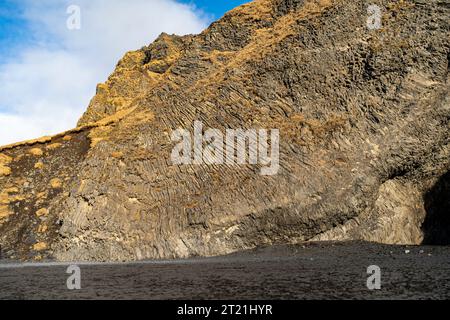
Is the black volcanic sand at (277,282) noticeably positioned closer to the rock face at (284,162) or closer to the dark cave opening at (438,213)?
the dark cave opening at (438,213)

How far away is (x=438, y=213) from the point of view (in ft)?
65.8

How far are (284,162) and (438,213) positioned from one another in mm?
8113

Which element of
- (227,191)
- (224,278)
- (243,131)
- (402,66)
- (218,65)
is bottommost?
(224,278)

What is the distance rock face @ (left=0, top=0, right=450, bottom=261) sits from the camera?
800 inches

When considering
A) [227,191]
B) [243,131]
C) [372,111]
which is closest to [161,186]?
[227,191]

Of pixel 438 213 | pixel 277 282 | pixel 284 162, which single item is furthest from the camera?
pixel 284 162

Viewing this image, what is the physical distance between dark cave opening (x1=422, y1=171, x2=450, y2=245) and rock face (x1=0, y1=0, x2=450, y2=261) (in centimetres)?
5

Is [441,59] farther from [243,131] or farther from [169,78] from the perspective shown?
[169,78]

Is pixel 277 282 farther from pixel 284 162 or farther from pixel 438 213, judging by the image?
pixel 438 213

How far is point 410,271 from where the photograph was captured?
1068 cm

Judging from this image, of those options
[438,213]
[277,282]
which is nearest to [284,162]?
[438,213]

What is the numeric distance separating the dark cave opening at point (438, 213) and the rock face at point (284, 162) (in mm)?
52

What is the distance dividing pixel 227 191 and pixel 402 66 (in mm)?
11713

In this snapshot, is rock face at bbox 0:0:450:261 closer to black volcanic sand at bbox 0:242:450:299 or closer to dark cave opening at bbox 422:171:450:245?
dark cave opening at bbox 422:171:450:245
